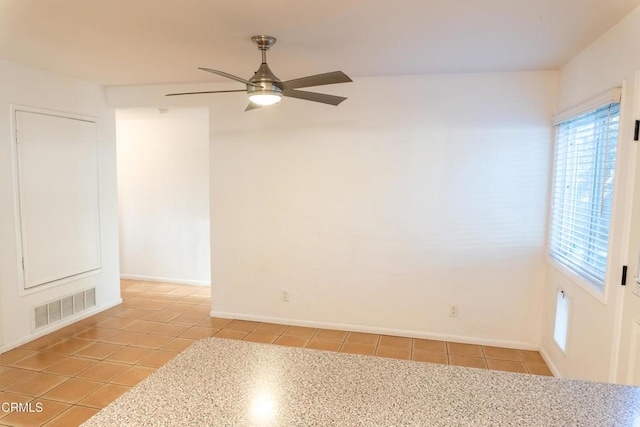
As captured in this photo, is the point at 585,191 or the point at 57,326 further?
the point at 57,326

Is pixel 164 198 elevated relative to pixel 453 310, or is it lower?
elevated

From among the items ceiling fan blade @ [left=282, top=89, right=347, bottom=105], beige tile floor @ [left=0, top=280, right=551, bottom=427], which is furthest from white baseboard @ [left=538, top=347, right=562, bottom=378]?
ceiling fan blade @ [left=282, top=89, right=347, bottom=105]

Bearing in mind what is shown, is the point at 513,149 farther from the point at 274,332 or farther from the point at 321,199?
the point at 274,332

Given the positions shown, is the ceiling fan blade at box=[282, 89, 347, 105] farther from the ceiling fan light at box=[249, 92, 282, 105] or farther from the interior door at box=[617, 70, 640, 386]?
the interior door at box=[617, 70, 640, 386]

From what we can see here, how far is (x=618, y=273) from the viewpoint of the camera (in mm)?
2295

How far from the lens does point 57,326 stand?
4102 mm

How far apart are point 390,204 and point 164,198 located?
3518 mm

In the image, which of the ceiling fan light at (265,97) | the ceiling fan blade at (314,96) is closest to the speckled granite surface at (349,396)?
the ceiling fan light at (265,97)

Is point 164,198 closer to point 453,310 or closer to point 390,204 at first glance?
point 390,204

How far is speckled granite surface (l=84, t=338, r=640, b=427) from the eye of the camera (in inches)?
44.4

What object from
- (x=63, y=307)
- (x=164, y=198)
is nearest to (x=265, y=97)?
(x=63, y=307)

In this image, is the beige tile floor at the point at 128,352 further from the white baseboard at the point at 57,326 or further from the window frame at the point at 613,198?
the window frame at the point at 613,198

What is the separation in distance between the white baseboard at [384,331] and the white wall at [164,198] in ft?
5.22

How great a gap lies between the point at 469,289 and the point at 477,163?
1.18 m
